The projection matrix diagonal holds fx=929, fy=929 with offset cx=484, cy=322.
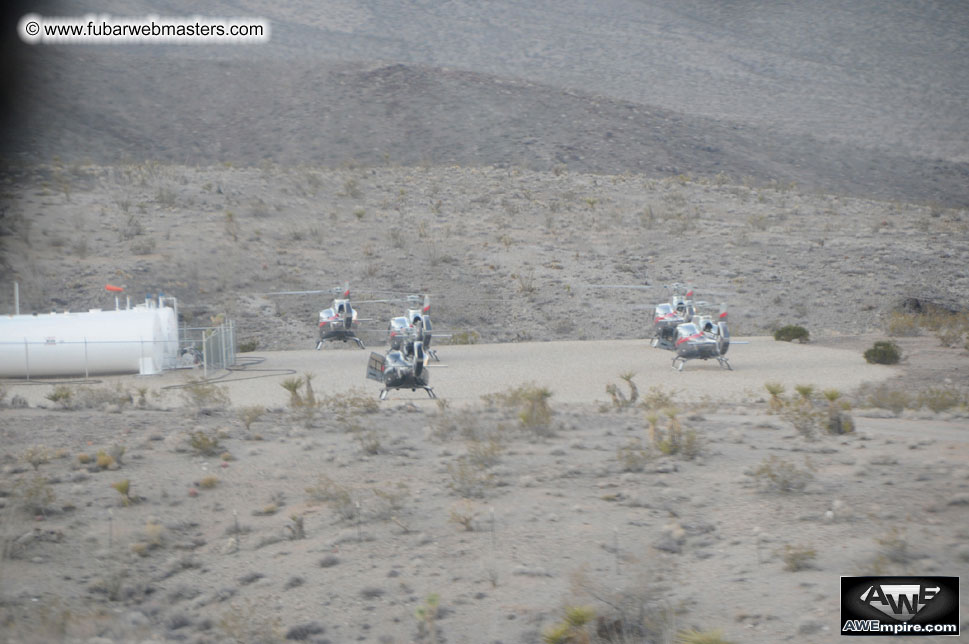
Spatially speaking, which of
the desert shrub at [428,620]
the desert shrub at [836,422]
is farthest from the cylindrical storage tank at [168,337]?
the desert shrub at [428,620]

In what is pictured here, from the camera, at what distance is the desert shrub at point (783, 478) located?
1152 centimetres

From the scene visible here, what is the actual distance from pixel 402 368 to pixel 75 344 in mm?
12198

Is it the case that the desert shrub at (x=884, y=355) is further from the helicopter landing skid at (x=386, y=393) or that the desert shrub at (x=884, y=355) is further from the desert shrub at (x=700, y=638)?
the desert shrub at (x=700, y=638)

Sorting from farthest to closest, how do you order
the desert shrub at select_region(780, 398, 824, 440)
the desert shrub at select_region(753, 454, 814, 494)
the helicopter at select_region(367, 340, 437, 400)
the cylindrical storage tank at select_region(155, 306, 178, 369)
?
the cylindrical storage tank at select_region(155, 306, 178, 369), the helicopter at select_region(367, 340, 437, 400), the desert shrub at select_region(780, 398, 824, 440), the desert shrub at select_region(753, 454, 814, 494)

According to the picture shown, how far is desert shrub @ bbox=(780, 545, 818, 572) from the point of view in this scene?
904 centimetres

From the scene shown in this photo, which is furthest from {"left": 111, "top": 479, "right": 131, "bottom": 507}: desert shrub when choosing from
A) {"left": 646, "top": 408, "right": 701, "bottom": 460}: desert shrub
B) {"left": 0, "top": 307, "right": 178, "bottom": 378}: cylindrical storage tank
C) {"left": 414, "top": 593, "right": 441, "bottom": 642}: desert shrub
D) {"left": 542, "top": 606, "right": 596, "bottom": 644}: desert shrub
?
{"left": 0, "top": 307, "right": 178, "bottom": 378}: cylindrical storage tank

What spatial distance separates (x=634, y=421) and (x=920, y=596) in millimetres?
9769

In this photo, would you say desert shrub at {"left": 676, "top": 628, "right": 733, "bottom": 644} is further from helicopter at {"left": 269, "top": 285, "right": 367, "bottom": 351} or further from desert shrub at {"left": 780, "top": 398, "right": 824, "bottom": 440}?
helicopter at {"left": 269, "top": 285, "right": 367, "bottom": 351}

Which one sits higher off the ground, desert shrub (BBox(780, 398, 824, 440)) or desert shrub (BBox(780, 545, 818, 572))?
desert shrub (BBox(780, 398, 824, 440))

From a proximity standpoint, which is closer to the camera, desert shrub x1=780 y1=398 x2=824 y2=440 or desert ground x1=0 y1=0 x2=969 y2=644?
desert ground x1=0 y1=0 x2=969 y2=644

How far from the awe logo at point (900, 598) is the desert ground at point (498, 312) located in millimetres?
464

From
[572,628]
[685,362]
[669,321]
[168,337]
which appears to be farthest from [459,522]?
[669,321]

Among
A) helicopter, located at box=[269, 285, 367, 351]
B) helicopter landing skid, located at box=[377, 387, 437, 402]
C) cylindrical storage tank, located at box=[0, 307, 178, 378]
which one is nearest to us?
helicopter landing skid, located at box=[377, 387, 437, 402]

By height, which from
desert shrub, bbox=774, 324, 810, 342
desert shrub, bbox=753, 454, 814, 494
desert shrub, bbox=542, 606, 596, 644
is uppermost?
desert shrub, bbox=774, 324, 810, 342
